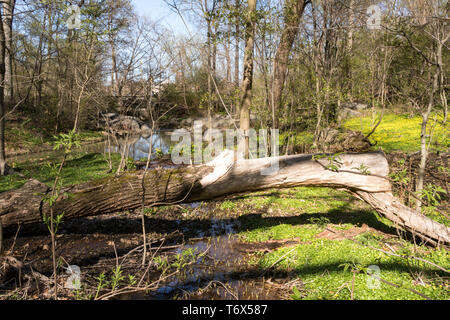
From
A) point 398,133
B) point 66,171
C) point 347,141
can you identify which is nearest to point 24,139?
point 66,171

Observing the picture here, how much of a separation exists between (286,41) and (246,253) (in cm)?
538

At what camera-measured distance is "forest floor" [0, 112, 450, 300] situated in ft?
9.45

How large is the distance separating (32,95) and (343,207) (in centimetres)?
2046

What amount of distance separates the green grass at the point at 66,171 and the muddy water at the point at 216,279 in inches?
152

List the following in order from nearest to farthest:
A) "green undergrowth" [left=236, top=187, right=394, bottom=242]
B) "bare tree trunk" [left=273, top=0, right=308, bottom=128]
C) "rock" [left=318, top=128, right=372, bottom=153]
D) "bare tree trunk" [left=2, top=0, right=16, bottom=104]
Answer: "green undergrowth" [left=236, top=187, right=394, bottom=242] → "bare tree trunk" [left=2, top=0, right=16, bottom=104] → "bare tree trunk" [left=273, top=0, right=308, bottom=128] → "rock" [left=318, top=128, right=372, bottom=153]

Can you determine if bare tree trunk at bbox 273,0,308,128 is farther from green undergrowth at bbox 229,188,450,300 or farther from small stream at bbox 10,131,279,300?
small stream at bbox 10,131,279,300

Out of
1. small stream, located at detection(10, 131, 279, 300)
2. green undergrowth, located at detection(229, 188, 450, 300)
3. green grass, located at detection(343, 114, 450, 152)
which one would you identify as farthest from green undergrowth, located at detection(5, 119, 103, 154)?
green grass, located at detection(343, 114, 450, 152)

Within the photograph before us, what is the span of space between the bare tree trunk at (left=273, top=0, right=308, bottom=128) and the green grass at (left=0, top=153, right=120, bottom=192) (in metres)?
5.07

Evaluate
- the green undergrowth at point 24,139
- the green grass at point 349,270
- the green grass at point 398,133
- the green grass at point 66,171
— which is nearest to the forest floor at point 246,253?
the green grass at point 349,270

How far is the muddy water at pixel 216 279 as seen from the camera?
310 cm
